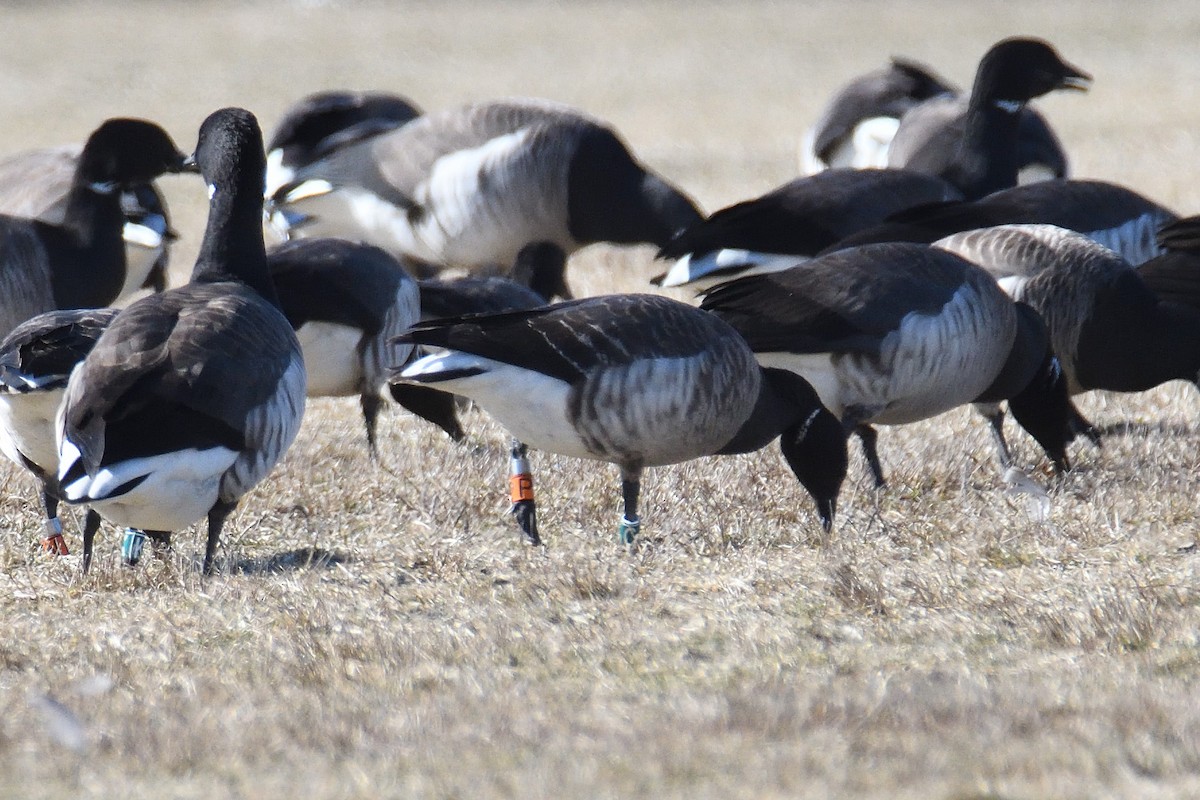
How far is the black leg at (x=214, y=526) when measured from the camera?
5363mm

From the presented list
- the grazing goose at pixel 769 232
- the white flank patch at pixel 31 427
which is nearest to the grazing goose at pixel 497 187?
the grazing goose at pixel 769 232

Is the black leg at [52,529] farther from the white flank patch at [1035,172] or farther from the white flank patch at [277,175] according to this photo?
the white flank patch at [1035,172]

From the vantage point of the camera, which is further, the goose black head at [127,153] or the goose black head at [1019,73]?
the goose black head at [1019,73]

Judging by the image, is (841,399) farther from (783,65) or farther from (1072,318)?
(783,65)

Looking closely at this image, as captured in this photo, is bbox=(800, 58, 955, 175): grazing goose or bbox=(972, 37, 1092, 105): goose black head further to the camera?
bbox=(800, 58, 955, 175): grazing goose

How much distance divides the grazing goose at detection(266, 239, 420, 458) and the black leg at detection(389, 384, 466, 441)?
0.37 metres

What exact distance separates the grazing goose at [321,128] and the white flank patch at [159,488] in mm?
5571

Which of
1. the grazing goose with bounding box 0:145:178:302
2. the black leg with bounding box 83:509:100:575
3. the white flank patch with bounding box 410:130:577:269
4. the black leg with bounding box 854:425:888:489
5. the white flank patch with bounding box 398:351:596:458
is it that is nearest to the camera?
the white flank patch with bounding box 398:351:596:458

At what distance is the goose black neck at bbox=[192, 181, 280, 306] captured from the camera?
6234 millimetres

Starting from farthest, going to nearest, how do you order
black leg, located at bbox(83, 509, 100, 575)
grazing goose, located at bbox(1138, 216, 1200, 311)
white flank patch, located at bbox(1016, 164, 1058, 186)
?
white flank patch, located at bbox(1016, 164, 1058, 186)
grazing goose, located at bbox(1138, 216, 1200, 311)
black leg, located at bbox(83, 509, 100, 575)

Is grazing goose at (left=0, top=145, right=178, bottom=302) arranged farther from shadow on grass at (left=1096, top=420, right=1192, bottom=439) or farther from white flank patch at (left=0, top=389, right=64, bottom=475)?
shadow on grass at (left=1096, top=420, right=1192, bottom=439)

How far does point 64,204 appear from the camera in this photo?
8.50 metres

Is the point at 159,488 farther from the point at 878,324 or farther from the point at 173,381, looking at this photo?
the point at 878,324

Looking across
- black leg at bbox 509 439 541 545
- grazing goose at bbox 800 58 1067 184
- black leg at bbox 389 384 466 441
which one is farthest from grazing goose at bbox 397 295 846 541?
Answer: grazing goose at bbox 800 58 1067 184
